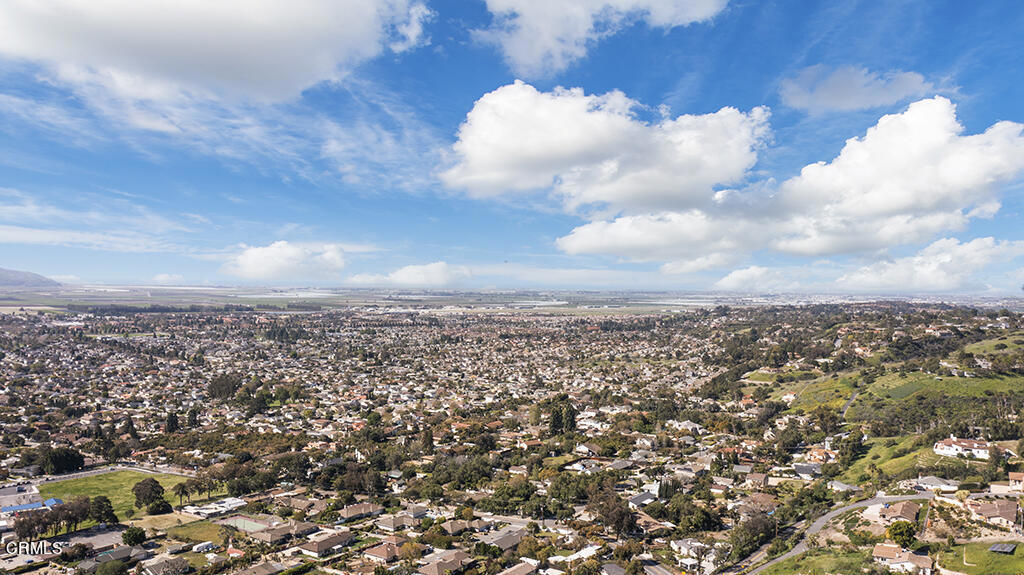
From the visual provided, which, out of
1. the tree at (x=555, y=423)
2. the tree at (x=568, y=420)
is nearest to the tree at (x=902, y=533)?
the tree at (x=555, y=423)

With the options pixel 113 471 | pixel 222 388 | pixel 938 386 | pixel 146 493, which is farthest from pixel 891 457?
pixel 222 388

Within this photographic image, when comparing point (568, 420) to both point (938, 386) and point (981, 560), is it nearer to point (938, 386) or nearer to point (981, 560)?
point (981, 560)

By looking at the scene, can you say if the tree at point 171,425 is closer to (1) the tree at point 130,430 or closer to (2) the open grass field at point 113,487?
(1) the tree at point 130,430

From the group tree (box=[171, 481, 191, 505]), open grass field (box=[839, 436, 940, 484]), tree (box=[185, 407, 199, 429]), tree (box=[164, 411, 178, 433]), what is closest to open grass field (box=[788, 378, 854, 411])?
open grass field (box=[839, 436, 940, 484])

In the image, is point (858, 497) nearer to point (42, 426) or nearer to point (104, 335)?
point (42, 426)

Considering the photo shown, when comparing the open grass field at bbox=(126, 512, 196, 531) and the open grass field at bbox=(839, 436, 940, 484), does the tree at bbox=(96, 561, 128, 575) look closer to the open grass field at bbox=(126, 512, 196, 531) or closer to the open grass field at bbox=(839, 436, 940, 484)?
the open grass field at bbox=(126, 512, 196, 531)
